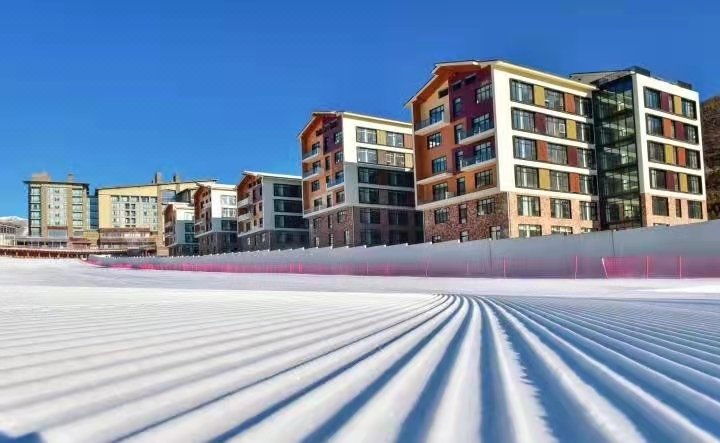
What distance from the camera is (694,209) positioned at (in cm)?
5462

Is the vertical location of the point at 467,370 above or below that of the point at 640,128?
below

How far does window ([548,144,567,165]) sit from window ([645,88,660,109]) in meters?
9.54

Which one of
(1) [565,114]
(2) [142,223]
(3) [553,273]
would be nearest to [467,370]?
(3) [553,273]

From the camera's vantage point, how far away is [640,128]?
50312mm

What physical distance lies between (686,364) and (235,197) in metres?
93.2

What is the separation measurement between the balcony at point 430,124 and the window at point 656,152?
63.9ft

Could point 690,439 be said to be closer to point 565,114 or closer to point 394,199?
point 565,114

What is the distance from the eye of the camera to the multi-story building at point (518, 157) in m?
46.8

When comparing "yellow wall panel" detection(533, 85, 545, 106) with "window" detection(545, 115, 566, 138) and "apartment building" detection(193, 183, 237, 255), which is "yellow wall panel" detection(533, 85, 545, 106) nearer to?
"window" detection(545, 115, 566, 138)

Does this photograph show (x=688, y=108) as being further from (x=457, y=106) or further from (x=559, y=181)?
(x=457, y=106)

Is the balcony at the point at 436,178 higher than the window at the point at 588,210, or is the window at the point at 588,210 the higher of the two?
the balcony at the point at 436,178

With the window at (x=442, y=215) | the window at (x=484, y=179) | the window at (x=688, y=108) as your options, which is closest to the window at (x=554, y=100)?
the window at (x=484, y=179)

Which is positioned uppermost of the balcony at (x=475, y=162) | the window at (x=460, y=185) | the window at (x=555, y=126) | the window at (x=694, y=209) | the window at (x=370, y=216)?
the window at (x=555, y=126)

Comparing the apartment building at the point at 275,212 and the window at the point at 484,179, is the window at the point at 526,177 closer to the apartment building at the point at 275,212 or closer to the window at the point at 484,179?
the window at the point at 484,179
